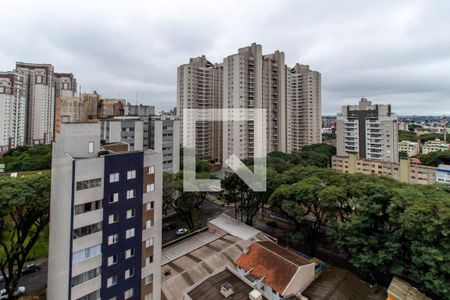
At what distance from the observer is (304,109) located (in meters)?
49.4

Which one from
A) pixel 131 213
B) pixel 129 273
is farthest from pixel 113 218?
pixel 129 273

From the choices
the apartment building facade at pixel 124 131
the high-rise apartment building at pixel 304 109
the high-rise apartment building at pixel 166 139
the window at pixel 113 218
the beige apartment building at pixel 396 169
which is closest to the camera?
the window at pixel 113 218

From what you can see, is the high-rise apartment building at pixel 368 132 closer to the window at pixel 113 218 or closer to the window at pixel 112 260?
the window at pixel 113 218

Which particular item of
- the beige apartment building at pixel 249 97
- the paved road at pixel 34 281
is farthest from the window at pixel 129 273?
the beige apartment building at pixel 249 97

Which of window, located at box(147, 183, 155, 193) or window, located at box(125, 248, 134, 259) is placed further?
window, located at box(147, 183, 155, 193)

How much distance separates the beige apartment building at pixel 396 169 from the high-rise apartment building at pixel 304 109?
46.8 ft

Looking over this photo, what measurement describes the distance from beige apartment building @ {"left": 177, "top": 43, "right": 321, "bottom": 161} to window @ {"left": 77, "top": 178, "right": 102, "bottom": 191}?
91.7 feet

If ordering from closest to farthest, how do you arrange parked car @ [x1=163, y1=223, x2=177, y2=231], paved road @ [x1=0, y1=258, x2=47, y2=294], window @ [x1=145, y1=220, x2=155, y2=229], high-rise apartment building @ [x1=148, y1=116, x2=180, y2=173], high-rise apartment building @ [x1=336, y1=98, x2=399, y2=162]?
window @ [x1=145, y1=220, x2=155, y2=229] → paved road @ [x1=0, y1=258, x2=47, y2=294] → parked car @ [x1=163, y1=223, x2=177, y2=231] → high-rise apartment building @ [x1=148, y1=116, x2=180, y2=173] → high-rise apartment building @ [x1=336, y1=98, x2=399, y2=162]

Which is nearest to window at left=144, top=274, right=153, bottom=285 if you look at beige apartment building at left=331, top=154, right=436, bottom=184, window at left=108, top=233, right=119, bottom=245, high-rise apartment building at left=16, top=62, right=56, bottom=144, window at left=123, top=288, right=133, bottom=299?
window at left=123, top=288, right=133, bottom=299

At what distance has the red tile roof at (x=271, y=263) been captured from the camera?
12070 mm

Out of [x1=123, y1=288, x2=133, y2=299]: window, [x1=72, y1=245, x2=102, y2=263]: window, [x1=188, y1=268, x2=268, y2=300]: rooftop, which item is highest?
[x1=72, y1=245, x2=102, y2=263]: window

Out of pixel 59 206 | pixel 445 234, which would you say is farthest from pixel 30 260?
pixel 445 234

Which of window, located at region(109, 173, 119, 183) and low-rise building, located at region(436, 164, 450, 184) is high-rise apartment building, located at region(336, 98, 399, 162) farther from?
window, located at region(109, 173, 119, 183)

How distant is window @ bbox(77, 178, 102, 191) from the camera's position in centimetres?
912
